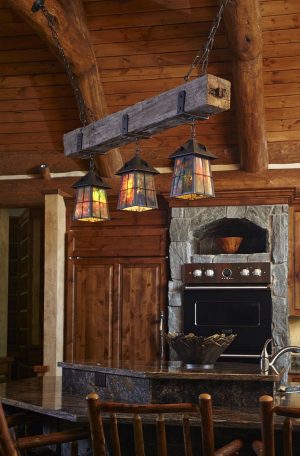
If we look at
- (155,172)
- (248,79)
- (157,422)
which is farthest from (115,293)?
Result: (157,422)

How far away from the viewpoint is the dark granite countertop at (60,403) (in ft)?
12.7

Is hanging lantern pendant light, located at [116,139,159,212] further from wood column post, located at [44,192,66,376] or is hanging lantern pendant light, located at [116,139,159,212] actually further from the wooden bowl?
wood column post, located at [44,192,66,376]

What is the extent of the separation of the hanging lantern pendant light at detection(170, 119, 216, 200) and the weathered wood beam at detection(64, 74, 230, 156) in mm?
152

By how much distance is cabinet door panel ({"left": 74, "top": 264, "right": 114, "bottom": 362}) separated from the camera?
7.73 m

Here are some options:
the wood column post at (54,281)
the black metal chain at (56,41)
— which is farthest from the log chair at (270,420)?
the wood column post at (54,281)

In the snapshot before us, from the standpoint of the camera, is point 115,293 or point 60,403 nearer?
point 60,403

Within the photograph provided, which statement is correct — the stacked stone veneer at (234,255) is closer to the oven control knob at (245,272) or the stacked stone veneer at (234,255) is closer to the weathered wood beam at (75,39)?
the oven control knob at (245,272)

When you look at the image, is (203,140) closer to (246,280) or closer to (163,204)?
(163,204)

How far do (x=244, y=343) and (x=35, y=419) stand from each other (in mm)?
2924

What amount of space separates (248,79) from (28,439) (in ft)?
12.3

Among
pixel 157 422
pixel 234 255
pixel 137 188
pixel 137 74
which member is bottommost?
pixel 157 422

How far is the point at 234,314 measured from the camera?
7.27 meters

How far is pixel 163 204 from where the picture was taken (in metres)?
7.68

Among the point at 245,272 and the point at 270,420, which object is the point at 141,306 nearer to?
the point at 245,272
